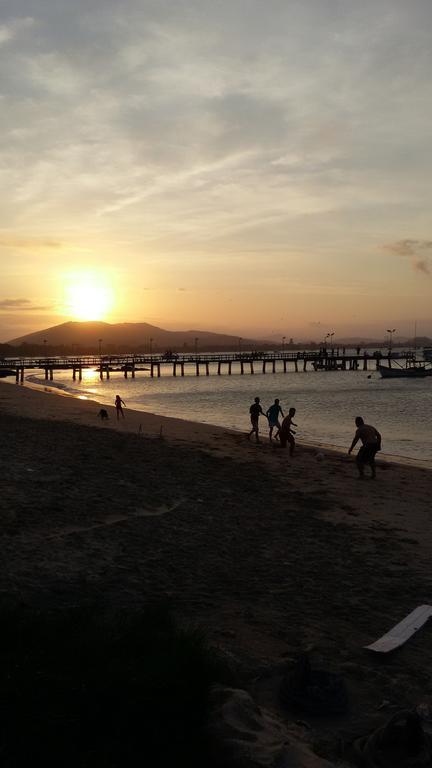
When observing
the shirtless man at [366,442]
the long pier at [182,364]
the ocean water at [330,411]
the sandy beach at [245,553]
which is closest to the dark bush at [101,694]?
the sandy beach at [245,553]

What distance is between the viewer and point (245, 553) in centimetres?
805

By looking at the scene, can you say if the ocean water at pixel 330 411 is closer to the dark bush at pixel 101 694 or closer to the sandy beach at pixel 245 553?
the sandy beach at pixel 245 553

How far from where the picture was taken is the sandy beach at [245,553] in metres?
5.18

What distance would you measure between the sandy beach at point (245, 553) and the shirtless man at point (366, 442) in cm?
67

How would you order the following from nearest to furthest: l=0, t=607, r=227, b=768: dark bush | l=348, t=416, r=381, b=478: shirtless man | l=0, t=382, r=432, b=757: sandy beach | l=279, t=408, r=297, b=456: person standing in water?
l=0, t=607, r=227, b=768: dark bush → l=0, t=382, r=432, b=757: sandy beach → l=348, t=416, r=381, b=478: shirtless man → l=279, t=408, r=297, b=456: person standing in water

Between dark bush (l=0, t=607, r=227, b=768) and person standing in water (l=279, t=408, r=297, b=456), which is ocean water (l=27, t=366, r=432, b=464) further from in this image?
dark bush (l=0, t=607, r=227, b=768)

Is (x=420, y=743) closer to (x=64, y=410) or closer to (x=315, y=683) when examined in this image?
(x=315, y=683)

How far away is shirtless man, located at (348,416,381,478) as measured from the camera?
13.8 meters

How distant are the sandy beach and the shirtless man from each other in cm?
67

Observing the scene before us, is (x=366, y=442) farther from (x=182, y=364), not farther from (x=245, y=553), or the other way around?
(x=182, y=364)

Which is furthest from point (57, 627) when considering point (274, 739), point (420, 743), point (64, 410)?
point (64, 410)

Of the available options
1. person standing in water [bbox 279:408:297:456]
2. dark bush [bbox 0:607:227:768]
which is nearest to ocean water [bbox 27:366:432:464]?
person standing in water [bbox 279:408:297:456]

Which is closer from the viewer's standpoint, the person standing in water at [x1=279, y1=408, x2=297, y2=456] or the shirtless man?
the shirtless man

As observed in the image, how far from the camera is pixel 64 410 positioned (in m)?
32.7
